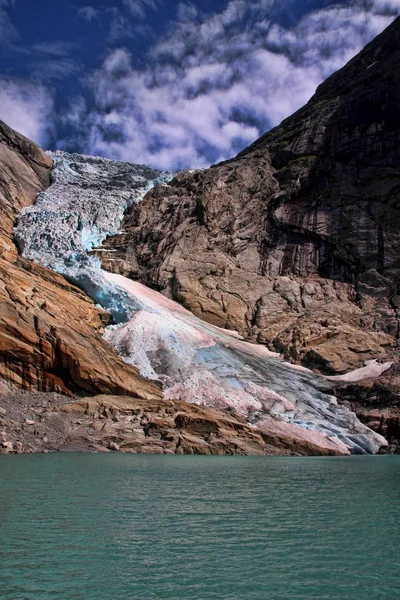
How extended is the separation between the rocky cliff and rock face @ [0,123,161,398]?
19.2m

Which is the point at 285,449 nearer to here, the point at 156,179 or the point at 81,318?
the point at 81,318

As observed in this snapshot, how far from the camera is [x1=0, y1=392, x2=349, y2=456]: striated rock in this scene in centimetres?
2678

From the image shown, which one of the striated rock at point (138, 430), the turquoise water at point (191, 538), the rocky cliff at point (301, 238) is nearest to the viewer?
the turquoise water at point (191, 538)

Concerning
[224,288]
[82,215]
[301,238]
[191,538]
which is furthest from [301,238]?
[191,538]

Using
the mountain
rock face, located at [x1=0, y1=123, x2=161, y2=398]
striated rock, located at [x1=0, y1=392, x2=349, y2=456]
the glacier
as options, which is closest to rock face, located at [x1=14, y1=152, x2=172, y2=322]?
the glacier

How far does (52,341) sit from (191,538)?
25508mm

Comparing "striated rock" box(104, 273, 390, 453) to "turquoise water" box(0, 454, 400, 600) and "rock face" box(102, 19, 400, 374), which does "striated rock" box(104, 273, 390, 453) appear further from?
"turquoise water" box(0, 454, 400, 600)

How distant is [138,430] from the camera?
29.8m

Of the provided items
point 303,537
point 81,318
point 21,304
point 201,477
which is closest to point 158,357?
point 81,318

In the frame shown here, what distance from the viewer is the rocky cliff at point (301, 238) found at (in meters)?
57.2

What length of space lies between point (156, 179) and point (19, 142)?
2132cm

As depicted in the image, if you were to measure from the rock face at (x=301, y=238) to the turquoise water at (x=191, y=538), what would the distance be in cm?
3670

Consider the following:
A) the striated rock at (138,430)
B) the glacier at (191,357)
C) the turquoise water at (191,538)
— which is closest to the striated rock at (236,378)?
the glacier at (191,357)

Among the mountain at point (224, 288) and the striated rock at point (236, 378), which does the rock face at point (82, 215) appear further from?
the striated rock at point (236, 378)
